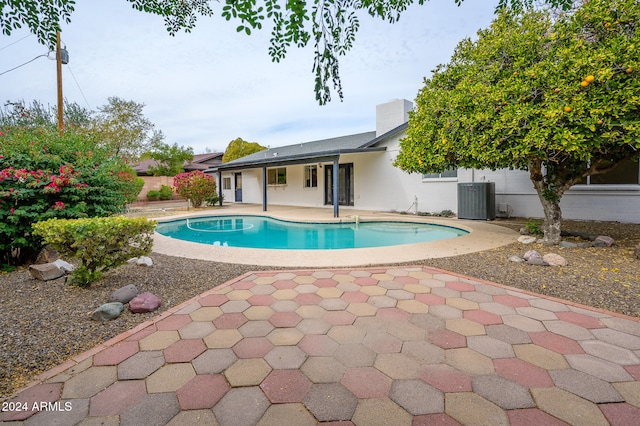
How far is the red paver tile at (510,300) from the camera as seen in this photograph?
3.03m

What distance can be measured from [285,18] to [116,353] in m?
2.64

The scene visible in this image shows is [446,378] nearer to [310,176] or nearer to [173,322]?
[173,322]

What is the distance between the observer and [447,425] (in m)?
1.56

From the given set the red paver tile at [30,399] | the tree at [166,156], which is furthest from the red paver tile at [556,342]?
the tree at [166,156]

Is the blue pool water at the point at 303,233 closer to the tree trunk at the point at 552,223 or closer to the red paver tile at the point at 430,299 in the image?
the tree trunk at the point at 552,223

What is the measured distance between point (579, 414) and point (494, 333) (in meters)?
0.87

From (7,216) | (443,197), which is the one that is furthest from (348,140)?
(7,216)

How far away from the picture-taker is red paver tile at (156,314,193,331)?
2629 mm

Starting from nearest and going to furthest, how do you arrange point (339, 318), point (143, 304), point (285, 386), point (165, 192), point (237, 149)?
point (285, 386) → point (339, 318) → point (143, 304) → point (165, 192) → point (237, 149)

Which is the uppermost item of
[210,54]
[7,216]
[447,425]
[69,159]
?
[210,54]

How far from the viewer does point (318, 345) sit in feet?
7.65

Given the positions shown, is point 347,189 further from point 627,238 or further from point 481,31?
point 627,238

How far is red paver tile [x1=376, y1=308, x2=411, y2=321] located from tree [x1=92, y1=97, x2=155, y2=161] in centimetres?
2036

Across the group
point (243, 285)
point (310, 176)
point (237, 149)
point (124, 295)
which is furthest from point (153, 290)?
point (237, 149)
